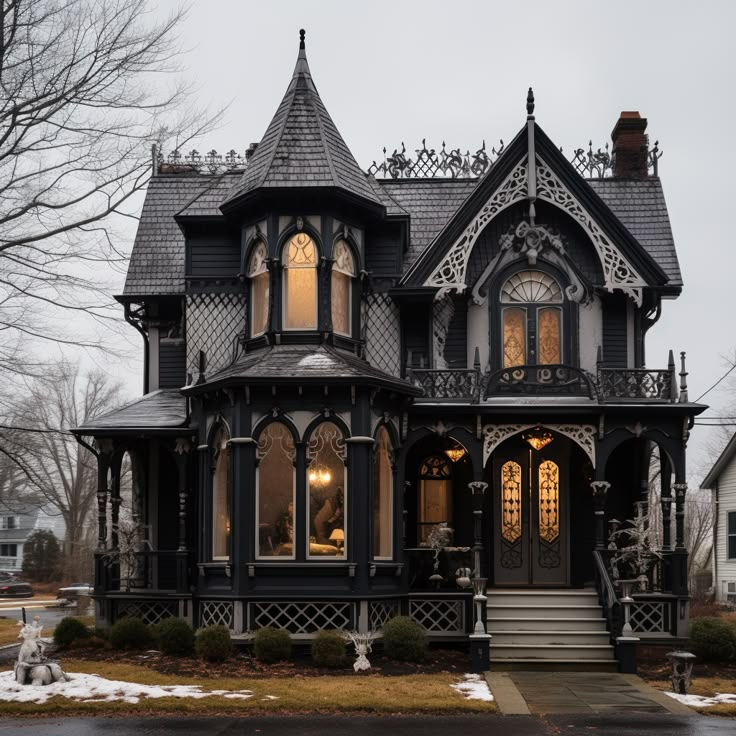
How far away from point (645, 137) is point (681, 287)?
191 inches

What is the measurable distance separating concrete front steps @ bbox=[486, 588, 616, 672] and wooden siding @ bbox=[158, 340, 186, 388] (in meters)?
7.90

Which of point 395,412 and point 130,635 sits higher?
point 395,412

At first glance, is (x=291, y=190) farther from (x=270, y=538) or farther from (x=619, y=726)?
(x=619, y=726)

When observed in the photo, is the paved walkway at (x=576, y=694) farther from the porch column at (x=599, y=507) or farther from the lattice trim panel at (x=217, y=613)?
the lattice trim panel at (x=217, y=613)

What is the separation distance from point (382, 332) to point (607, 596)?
6837 mm

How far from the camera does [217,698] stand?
50.2 ft

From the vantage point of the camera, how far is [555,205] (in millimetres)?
23031

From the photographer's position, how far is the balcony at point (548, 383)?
21.8 metres

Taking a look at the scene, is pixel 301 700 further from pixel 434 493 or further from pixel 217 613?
pixel 434 493

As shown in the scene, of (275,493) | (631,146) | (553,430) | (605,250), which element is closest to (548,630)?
(553,430)

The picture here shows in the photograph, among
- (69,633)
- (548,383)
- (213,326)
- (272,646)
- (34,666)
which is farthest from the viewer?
(213,326)

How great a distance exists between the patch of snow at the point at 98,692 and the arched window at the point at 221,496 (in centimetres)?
472

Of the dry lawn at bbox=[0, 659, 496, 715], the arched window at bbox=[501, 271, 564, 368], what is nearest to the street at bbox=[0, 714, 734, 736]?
the dry lawn at bbox=[0, 659, 496, 715]

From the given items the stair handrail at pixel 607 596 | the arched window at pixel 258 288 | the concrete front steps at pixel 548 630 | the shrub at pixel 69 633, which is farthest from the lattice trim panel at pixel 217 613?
the stair handrail at pixel 607 596
